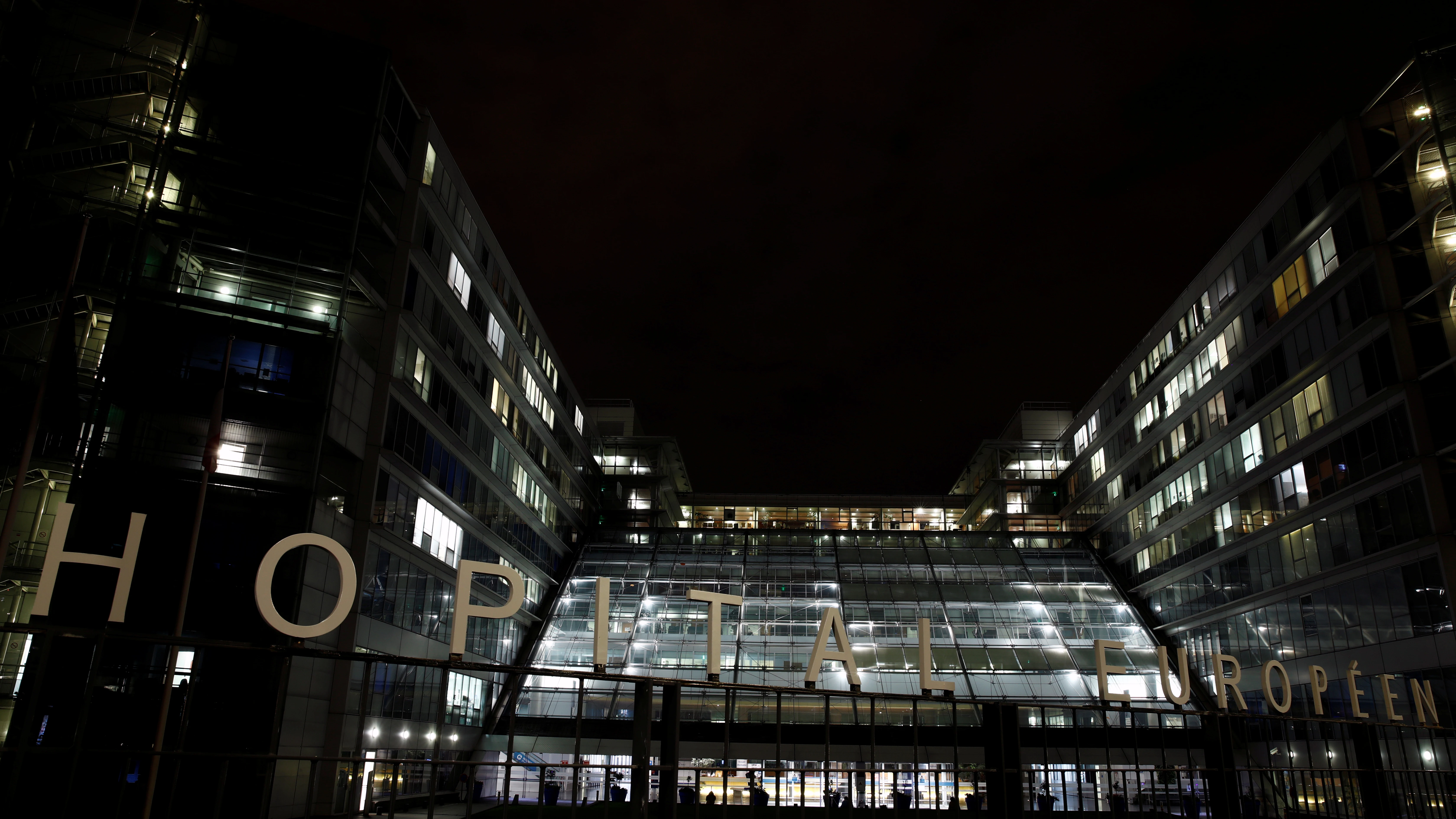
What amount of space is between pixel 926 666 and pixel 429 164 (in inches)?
1231

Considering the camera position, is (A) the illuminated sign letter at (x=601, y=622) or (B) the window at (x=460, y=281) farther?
(B) the window at (x=460, y=281)

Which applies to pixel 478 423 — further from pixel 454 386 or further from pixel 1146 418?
pixel 1146 418

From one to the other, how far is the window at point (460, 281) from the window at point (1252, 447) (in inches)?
1601

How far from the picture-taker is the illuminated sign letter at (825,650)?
51.3ft

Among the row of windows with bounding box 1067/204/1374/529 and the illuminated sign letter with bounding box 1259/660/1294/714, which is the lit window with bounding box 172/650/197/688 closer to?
the illuminated sign letter with bounding box 1259/660/1294/714

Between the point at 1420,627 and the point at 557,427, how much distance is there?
47.8 m

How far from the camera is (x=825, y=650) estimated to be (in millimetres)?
16375

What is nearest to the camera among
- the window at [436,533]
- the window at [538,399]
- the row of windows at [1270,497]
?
the row of windows at [1270,497]

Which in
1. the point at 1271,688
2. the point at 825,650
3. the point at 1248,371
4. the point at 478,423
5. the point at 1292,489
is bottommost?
the point at 1271,688

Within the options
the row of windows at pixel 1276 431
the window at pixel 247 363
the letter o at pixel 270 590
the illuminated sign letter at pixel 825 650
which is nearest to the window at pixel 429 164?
the window at pixel 247 363

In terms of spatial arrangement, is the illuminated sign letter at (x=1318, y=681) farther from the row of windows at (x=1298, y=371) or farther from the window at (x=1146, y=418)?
the window at (x=1146, y=418)

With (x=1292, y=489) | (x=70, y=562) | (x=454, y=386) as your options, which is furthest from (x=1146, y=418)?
(x=70, y=562)

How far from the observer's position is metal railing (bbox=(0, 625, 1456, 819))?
1205 centimetres

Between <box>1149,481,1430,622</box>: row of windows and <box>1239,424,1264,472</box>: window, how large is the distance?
160 inches
